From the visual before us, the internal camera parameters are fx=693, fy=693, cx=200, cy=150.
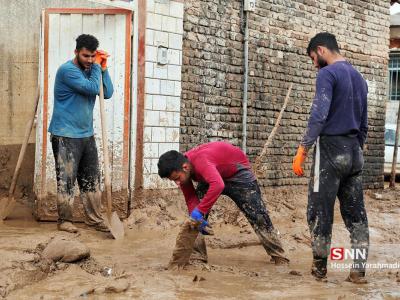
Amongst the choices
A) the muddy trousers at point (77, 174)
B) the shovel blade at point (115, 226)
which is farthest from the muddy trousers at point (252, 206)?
the muddy trousers at point (77, 174)

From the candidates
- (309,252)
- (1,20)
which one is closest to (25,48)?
(1,20)

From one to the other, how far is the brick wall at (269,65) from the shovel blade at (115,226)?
1579 mm

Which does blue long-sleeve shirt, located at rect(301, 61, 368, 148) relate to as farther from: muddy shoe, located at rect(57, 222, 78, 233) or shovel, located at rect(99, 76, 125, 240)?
muddy shoe, located at rect(57, 222, 78, 233)

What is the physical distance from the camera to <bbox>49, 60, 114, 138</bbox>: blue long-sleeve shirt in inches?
263

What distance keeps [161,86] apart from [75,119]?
1473mm

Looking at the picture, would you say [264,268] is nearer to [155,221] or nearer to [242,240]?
[242,240]

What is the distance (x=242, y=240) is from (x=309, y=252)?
27.3 inches

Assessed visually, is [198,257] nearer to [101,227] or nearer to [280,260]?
[280,260]

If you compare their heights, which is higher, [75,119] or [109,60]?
[109,60]

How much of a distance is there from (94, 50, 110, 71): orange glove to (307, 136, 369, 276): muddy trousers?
265 cm

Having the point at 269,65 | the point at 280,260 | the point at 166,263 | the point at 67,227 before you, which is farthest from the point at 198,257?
the point at 269,65

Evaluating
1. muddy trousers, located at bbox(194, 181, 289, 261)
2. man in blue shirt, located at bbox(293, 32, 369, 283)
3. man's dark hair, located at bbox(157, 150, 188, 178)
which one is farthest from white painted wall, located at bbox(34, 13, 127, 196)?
man in blue shirt, located at bbox(293, 32, 369, 283)

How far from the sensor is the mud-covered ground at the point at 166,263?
184 inches

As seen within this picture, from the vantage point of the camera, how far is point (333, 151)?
5.07 metres
